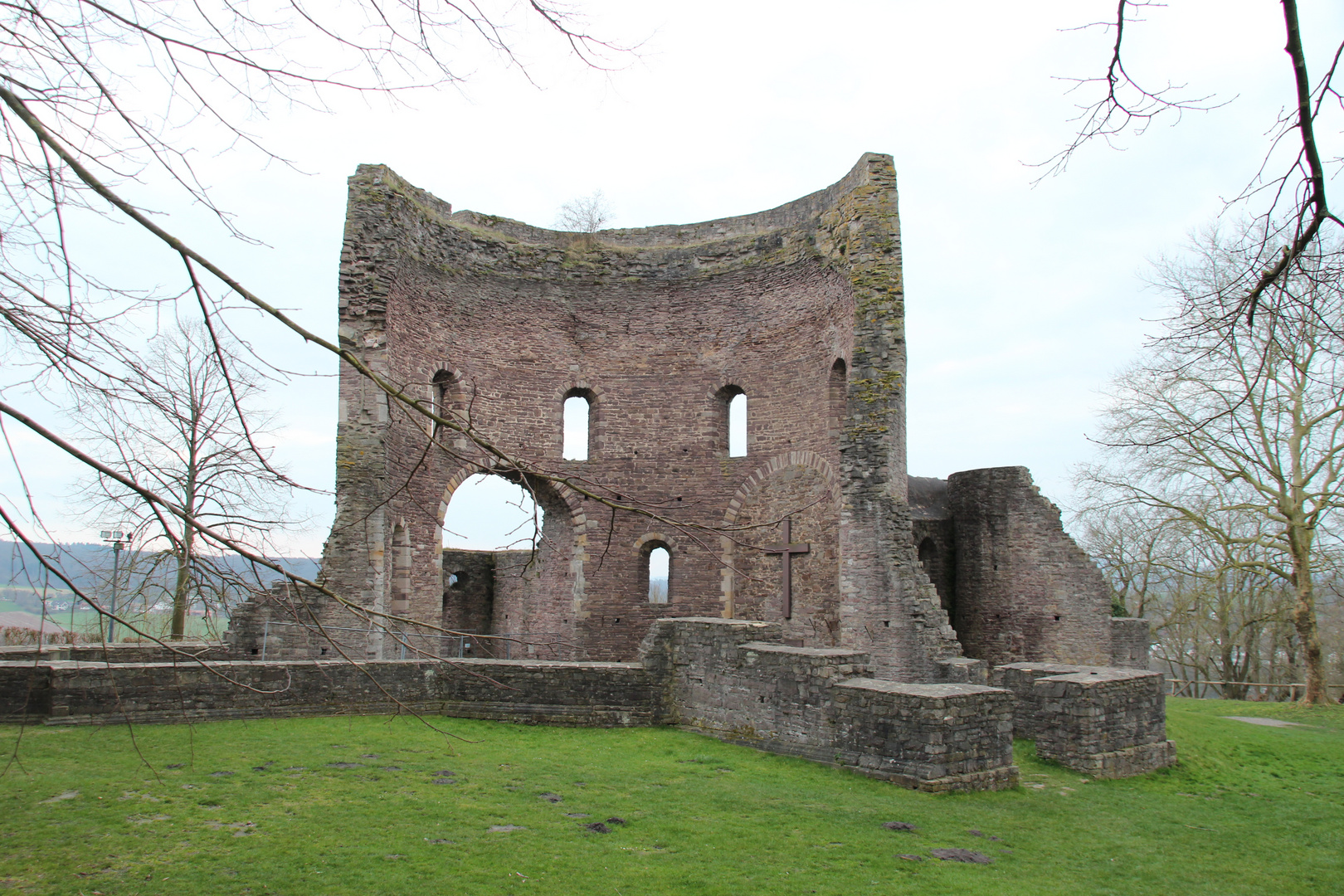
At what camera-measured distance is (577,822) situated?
23.7ft

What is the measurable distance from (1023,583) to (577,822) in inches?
520

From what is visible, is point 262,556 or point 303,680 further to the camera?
point 303,680

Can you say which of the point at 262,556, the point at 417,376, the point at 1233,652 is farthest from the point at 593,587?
the point at 1233,652

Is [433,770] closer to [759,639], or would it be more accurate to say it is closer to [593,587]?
[759,639]

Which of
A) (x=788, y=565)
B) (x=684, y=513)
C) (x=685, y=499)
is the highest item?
(x=685, y=499)

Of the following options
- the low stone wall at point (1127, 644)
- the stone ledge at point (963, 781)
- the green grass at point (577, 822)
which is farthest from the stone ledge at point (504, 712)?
the low stone wall at point (1127, 644)

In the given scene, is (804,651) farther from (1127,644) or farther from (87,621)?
(1127,644)

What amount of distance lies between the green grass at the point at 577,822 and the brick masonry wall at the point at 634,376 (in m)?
5.08

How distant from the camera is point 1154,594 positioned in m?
32.6

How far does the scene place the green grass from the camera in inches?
233

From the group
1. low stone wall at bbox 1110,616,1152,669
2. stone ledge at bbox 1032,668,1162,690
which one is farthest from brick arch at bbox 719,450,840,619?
low stone wall at bbox 1110,616,1152,669

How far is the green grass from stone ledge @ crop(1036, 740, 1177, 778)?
18cm

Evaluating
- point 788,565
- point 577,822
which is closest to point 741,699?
point 577,822

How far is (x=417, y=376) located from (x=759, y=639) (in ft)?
28.0
